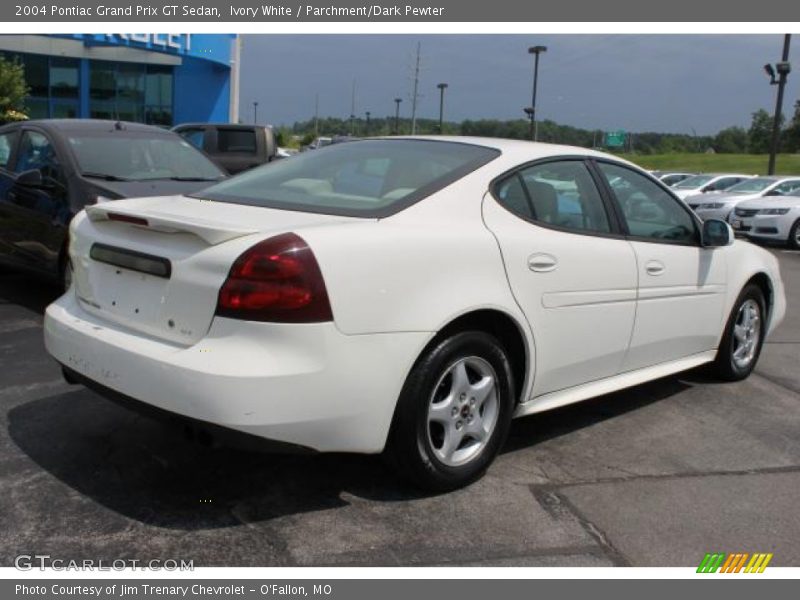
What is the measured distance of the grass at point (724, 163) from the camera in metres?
51.2

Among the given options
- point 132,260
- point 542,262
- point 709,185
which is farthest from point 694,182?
point 132,260

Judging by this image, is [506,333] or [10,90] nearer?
[506,333]

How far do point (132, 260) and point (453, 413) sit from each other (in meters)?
1.46

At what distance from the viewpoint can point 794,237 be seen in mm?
15586

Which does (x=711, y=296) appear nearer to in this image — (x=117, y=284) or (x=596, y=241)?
(x=596, y=241)

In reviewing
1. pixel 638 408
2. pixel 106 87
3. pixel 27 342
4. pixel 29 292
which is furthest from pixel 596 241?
pixel 106 87

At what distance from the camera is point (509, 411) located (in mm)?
3596

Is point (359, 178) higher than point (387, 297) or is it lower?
higher

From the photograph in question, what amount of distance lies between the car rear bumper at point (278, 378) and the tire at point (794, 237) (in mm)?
14568

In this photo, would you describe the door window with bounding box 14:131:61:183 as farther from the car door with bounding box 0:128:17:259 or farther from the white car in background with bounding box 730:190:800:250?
the white car in background with bounding box 730:190:800:250

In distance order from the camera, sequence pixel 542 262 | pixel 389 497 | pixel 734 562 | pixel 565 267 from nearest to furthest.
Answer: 1. pixel 734 562
2. pixel 389 497
3. pixel 542 262
4. pixel 565 267

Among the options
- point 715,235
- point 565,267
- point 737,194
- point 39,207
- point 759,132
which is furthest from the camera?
point 759,132

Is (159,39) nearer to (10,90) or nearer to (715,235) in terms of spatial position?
(10,90)

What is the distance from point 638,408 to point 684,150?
3445 inches
